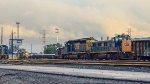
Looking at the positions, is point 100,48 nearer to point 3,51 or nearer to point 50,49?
point 3,51

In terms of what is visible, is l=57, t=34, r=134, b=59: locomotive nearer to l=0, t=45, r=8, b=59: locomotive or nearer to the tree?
l=0, t=45, r=8, b=59: locomotive

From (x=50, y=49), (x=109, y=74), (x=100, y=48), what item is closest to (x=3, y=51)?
(x=100, y=48)

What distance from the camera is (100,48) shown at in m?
49.2

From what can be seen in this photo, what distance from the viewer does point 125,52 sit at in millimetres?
45500

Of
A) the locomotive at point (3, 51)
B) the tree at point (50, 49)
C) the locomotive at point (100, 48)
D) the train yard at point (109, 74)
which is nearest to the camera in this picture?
the train yard at point (109, 74)

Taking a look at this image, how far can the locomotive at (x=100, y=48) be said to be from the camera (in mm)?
45750

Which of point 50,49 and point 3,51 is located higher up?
point 50,49

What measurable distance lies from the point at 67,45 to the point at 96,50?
357 inches

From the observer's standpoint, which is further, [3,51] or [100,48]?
[3,51]

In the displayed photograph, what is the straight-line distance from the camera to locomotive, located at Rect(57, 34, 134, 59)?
4575 cm

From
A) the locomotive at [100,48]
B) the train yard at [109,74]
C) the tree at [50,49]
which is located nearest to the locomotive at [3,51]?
the locomotive at [100,48]

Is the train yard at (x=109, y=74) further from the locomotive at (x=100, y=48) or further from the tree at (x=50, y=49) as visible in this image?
the tree at (x=50, y=49)

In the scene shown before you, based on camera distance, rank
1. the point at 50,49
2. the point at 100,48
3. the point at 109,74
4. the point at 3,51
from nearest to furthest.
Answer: the point at 109,74 → the point at 100,48 → the point at 3,51 → the point at 50,49

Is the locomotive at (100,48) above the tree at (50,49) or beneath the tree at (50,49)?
beneath
